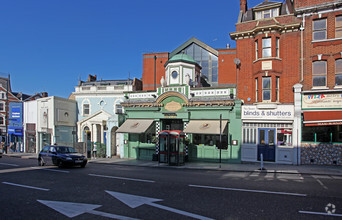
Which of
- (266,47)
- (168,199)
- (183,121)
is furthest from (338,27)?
(168,199)

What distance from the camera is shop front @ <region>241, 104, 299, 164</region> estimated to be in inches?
680

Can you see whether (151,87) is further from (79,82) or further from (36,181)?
(36,181)

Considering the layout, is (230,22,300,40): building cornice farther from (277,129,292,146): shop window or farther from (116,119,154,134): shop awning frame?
(116,119,154,134): shop awning frame

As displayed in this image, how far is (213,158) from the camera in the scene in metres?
19.0

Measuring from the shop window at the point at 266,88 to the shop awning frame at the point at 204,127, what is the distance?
3531mm

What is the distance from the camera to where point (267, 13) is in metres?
19.3

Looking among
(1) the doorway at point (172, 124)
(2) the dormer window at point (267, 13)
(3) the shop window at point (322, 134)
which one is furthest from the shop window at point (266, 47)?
(1) the doorway at point (172, 124)

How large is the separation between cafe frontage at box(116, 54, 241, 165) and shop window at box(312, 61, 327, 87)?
574cm

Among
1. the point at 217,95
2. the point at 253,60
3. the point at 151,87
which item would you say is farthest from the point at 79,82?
the point at 253,60

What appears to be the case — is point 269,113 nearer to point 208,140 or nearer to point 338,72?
point 208,140

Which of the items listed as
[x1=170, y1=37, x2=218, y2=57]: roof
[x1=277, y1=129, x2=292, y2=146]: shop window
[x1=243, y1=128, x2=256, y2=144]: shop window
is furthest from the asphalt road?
[x1=170, y1=37, x2=218, y2=57]: roof

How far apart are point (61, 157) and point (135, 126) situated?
6.86m

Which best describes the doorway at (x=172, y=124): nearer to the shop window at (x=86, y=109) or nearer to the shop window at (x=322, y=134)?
the shop window at (x=322, y=134)

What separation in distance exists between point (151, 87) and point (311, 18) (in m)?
18.5
